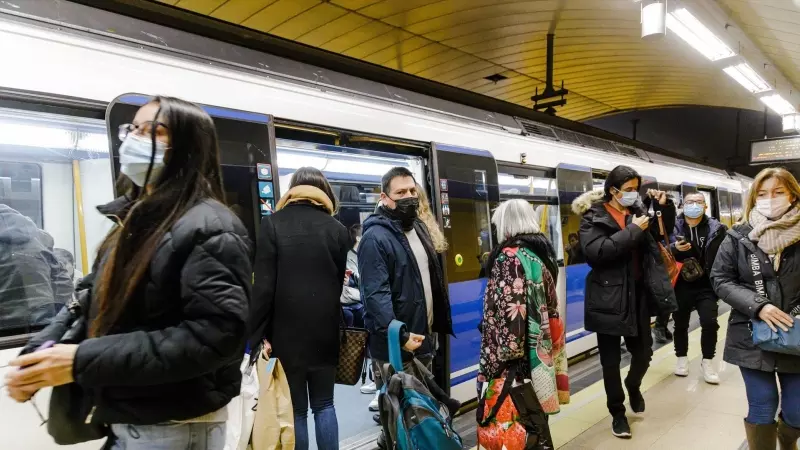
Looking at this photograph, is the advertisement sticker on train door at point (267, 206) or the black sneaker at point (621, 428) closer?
the advertisement sticker on train door at point (267, 206)

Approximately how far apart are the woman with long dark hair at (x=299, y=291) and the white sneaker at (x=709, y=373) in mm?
3674

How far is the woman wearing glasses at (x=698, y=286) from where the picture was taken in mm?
4684

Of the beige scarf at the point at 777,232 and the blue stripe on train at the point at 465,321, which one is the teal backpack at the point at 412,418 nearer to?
the beige scarf at the point at 777,232

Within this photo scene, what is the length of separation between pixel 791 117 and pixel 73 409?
12.3 meters

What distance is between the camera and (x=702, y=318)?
4719 mm

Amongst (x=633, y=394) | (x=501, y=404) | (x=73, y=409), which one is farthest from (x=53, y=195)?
(x=633, y=394)

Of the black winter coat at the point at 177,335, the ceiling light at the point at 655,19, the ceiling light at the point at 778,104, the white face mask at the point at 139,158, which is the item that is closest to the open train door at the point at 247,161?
the white face mask at the point at 139,158

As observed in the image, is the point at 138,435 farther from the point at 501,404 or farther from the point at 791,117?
the point at 791,117

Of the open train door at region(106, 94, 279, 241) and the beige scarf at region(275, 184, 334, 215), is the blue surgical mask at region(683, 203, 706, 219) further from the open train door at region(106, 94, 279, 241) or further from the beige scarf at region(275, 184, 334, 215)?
the open train door at region(106, 94, 279, 241)

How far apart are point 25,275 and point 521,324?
7.01ft

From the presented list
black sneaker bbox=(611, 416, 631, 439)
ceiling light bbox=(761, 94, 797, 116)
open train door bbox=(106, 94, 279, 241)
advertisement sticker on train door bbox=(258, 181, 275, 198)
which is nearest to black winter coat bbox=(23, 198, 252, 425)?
open train door bbox=(106, 94, 279, 241)

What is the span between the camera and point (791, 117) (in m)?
10.0

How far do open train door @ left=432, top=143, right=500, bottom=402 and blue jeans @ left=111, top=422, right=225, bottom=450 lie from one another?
261 centimetres

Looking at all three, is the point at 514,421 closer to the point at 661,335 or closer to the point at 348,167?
the point at 348,167
